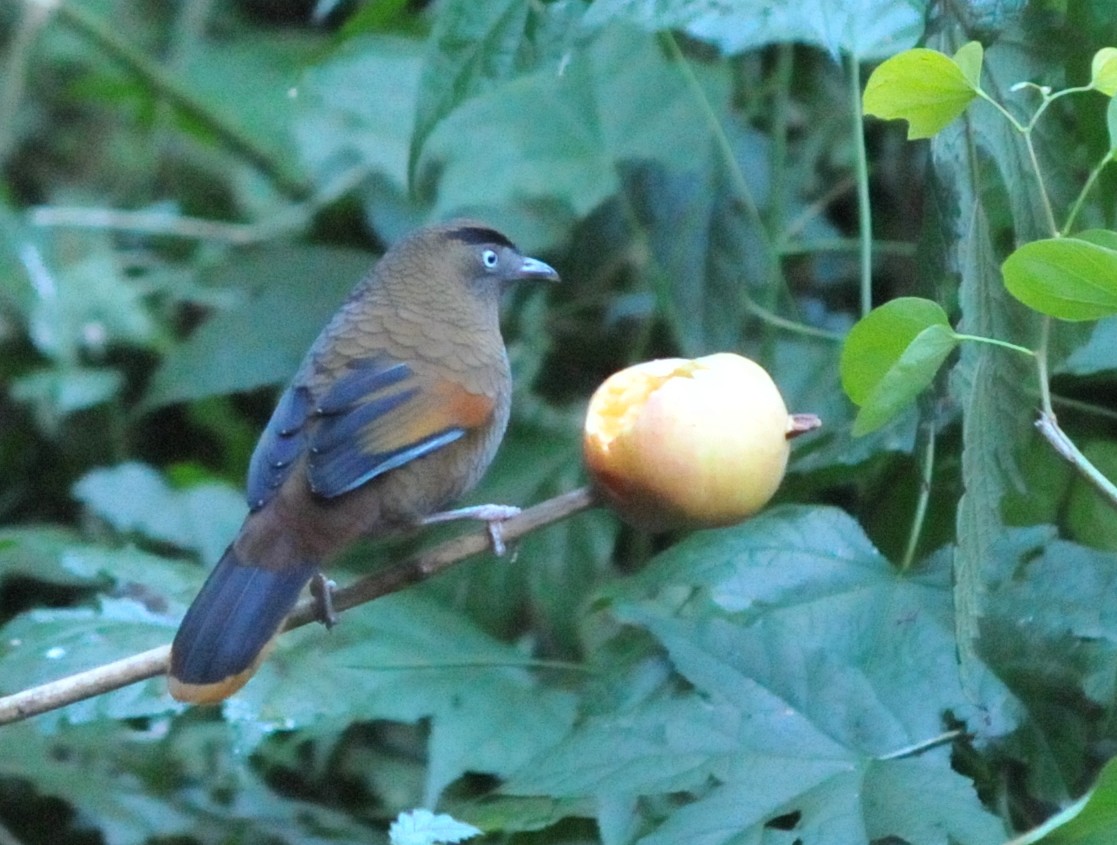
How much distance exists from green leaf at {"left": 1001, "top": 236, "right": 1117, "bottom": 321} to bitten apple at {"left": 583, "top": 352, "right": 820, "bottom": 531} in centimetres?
31

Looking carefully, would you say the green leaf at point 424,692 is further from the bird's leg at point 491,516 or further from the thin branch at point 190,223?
the thin branch at point 190,223

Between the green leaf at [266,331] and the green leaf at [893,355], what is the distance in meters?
2.48

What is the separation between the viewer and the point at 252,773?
3793 mm

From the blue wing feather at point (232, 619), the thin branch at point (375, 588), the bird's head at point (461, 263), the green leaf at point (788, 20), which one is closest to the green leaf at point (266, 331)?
the bird's head at point (461, 263)

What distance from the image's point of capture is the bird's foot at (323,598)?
244 cm

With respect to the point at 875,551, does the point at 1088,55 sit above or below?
above

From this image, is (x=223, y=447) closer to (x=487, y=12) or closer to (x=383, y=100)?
(x=383, y=100)

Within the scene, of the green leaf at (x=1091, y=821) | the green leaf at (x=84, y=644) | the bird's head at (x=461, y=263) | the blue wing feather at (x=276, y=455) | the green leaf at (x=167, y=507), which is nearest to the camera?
the green leaf at (x=1091, y=821)

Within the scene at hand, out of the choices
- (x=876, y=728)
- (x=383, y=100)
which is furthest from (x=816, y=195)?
(x=876, y=728)

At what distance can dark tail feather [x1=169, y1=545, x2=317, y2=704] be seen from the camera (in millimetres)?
2248

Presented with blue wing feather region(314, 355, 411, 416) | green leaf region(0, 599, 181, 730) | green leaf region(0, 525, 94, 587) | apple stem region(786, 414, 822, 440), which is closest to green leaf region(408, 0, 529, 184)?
blue wing feather region(314, 355, 411, 416)

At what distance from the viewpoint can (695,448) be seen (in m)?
1.99

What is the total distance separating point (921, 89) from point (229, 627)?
116cm

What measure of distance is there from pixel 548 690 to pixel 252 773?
40.9 inches
